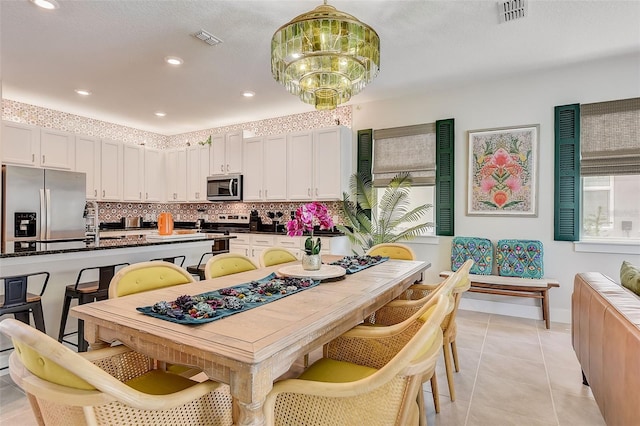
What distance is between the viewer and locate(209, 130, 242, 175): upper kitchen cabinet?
5.82m

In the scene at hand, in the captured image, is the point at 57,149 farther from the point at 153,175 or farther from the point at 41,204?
the point at 153,175

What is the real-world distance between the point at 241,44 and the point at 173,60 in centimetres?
83

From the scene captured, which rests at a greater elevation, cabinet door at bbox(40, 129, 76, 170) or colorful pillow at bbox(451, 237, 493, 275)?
cabinet door at bbox(40, 129, 76, 170)

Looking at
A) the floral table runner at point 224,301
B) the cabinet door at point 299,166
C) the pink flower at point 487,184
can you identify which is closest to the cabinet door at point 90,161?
the cabinet door at point 299,166

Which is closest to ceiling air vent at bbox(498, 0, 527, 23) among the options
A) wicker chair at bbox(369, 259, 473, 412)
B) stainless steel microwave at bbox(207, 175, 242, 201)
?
wicker chair at bbox(369, 259, 473, 412)

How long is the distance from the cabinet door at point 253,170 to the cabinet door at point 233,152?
0.12 m

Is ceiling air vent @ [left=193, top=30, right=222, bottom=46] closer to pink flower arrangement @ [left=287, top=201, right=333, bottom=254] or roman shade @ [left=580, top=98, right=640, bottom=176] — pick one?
pink flower arrangement @ [left=287, top=201, right=333, bottom=254]

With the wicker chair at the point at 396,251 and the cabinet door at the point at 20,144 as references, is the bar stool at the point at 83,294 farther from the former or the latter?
the cabinet door at the point at 20,144

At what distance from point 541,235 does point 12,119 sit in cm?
703

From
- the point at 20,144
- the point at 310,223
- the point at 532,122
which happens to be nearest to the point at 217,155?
the point at 20,144

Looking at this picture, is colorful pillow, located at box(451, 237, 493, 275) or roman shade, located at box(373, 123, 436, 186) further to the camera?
roman shade, located at box(373, 123, 436, 186)

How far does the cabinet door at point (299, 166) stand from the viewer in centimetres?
515

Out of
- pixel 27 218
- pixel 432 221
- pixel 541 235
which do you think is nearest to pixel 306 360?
pixel 432 221

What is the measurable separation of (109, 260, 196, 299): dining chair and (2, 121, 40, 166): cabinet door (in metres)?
4.20
